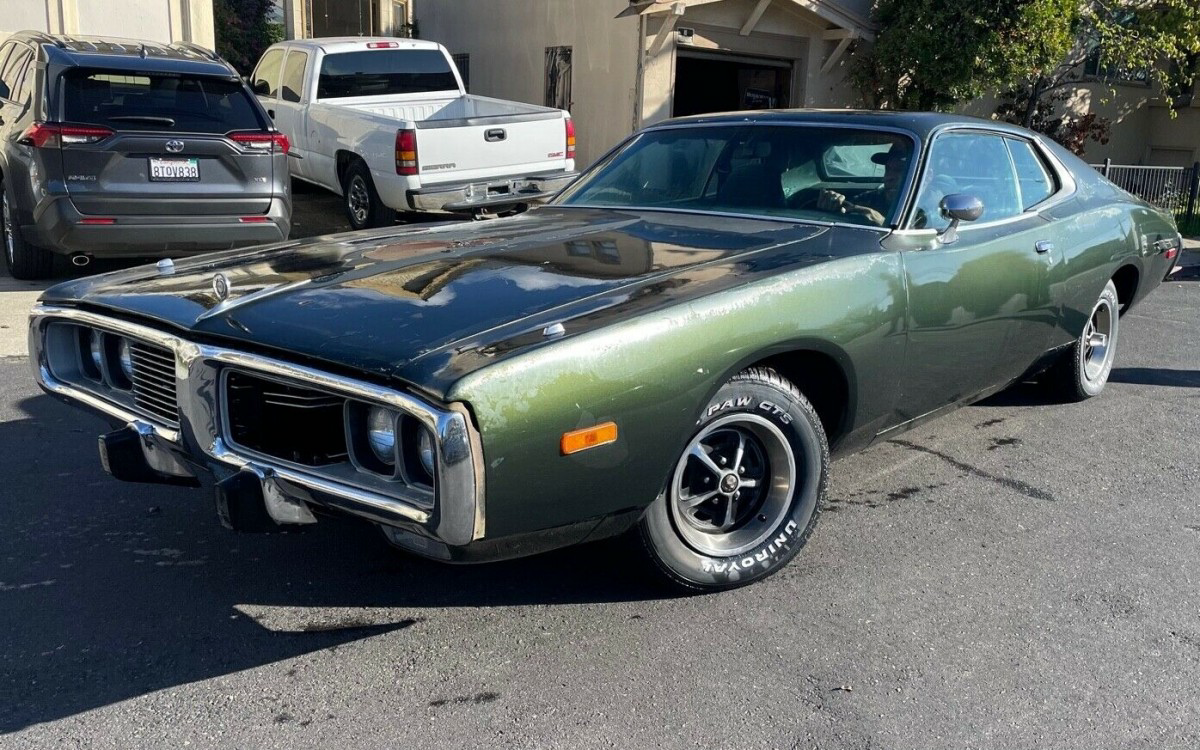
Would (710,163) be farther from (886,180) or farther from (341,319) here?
(341,319)

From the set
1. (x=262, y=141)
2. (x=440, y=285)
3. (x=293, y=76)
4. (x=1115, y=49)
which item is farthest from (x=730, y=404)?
(x=1115, y=49)

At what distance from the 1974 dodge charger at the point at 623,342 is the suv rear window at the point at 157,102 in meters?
4.02

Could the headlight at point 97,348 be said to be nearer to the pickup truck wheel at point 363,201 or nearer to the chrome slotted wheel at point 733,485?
the chrome slotted wheel at point 733,485

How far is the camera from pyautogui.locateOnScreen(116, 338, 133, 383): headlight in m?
3.46

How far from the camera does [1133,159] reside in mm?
19266

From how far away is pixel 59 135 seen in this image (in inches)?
287

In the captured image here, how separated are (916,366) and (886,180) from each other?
31.3 inches

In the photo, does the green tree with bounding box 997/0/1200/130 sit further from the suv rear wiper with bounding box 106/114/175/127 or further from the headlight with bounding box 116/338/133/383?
the headlight with bounding box 116/338/133/383

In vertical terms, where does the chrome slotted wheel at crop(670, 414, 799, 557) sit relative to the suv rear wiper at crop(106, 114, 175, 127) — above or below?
below

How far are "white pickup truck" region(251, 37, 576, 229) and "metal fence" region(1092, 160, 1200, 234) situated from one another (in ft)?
26.8

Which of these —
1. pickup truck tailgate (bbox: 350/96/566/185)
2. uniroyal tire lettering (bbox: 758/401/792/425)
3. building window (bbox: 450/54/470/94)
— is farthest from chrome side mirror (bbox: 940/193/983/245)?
building window (bbox: 450/54/470/94)

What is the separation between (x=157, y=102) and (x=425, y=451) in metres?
6.04

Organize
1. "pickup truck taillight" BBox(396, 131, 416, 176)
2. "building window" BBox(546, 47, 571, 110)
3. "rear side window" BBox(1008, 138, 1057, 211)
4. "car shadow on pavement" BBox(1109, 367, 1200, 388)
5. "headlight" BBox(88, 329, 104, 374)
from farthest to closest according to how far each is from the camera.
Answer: "building window" BBox(546, 47, 571, 110)
"pickup truck taillight" BBox(396, 131, 416, 176)
"car shadow on pavement" BBox(1109, 367, 1200, 388)
"rear side window" BBox(1008, 138, 1057, 211)
"headlight" BBox(88, 329, 104, 374)

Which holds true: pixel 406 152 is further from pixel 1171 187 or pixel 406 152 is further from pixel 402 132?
pixel 1171 187
